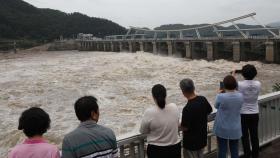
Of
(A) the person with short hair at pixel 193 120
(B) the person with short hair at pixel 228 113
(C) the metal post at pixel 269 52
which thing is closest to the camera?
(A) the person with short hair at pixel 193 120

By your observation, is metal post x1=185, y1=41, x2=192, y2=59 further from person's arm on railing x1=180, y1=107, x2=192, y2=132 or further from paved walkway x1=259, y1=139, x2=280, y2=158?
person's arm on railing x1=180, y1=107, x2=192, y2=132

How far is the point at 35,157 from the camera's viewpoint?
2.42m

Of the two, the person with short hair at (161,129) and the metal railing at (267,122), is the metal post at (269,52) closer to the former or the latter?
the metal railing at (267,122)

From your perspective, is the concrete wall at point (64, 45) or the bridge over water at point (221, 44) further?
the concrete wall at point (64, 45)

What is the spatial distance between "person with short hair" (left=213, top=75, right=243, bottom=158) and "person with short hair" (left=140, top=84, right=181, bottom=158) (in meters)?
0.72

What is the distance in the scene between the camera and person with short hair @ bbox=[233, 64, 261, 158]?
4.35m

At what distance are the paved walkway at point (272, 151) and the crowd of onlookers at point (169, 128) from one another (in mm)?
256

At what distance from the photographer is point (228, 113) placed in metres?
3.98

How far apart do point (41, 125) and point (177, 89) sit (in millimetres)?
16918

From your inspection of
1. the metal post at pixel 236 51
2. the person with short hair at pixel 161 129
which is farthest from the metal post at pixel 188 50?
the person with short hair at pixel 161 129

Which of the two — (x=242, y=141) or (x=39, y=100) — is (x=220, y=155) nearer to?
(x=242, y=141)

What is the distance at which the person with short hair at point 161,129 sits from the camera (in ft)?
11.1

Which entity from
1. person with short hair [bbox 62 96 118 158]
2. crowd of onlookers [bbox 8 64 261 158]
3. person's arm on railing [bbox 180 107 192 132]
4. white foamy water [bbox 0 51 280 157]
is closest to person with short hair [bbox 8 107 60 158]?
crowd of onlookers [bbox 8 64 261 158]

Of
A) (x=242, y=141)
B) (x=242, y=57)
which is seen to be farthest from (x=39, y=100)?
(x=242, y=57)
